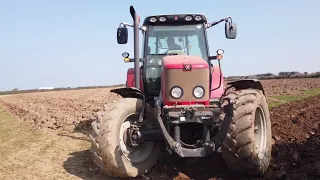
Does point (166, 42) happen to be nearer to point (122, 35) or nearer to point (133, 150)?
point (122, 35)

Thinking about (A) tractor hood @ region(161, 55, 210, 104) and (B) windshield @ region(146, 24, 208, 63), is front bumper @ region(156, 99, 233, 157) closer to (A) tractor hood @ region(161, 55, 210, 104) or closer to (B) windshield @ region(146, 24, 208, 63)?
(A) tractor hood @ region(161, 55, 210, 104)

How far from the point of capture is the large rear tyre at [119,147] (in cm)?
525

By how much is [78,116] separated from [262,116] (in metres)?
7.20

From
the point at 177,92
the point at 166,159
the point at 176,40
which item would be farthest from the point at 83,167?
the point at 176,40

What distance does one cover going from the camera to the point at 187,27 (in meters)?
6.84

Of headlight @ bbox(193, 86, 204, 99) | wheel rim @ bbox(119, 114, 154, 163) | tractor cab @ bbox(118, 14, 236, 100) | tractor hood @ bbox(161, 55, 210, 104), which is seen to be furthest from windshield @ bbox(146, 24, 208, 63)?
wheel rim @ bbox(119, 114, 154, 163)

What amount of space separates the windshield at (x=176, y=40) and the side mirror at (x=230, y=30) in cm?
45

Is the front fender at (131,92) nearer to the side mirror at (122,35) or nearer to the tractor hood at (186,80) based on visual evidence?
the tractor hood at (186,80)

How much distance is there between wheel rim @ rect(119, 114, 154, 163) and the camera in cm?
552

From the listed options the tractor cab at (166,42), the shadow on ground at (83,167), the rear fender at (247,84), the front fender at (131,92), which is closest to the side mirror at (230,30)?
the tractor cab at (166,42)

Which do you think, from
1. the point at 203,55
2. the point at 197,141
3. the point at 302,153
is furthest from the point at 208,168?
the point at 203,55

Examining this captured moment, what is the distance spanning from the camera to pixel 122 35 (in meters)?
6.55

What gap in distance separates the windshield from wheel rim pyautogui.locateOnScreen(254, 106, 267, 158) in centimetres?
146

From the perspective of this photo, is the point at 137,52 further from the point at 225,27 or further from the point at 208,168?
the point at 208,168
